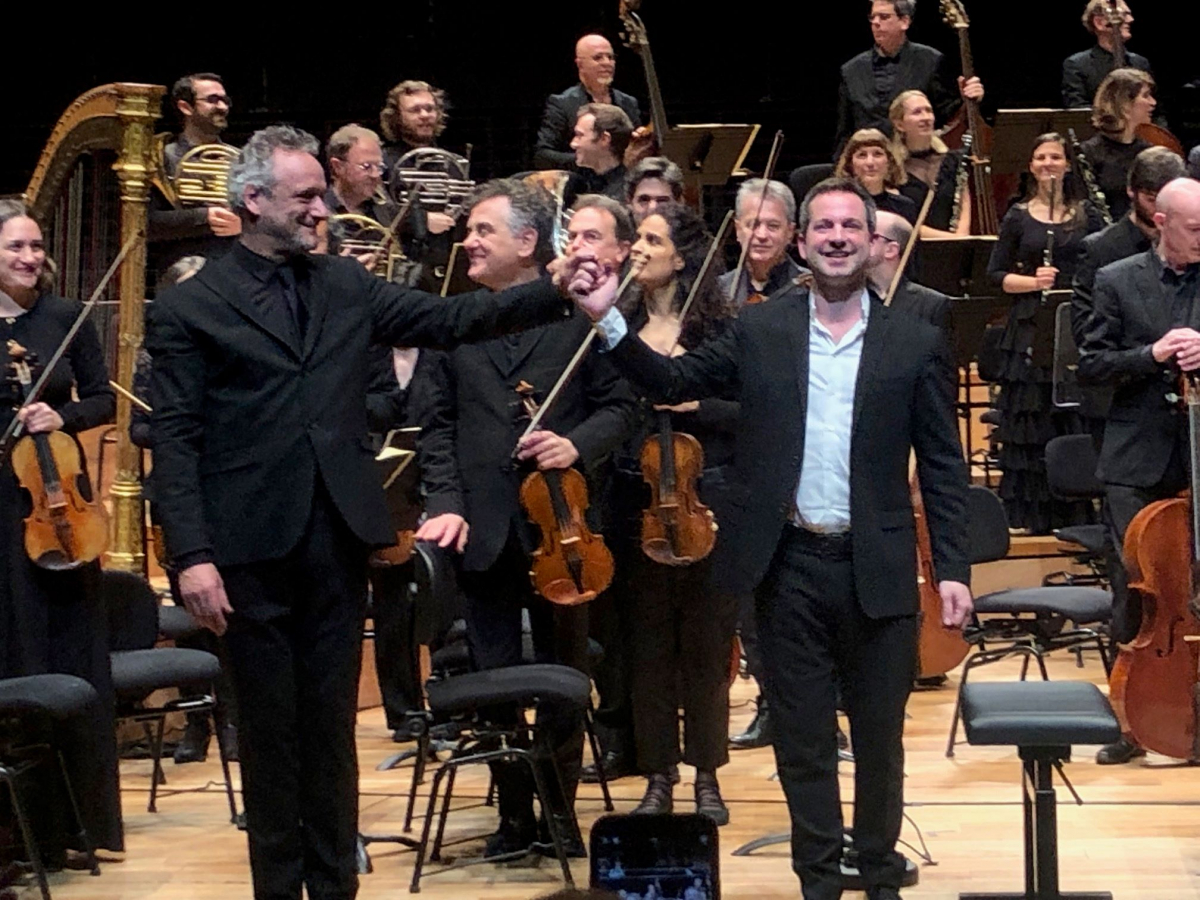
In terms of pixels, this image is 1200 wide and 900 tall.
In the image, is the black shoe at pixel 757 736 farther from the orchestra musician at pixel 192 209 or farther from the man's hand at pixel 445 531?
the orchestra musician at pixel 192 209

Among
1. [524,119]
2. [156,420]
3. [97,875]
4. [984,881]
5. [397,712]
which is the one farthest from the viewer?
[524,119]

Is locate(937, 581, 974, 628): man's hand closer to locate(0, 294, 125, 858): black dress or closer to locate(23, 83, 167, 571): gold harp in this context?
locate(0, 294, 125, 858): black dress

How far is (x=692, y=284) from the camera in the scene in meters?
4.70

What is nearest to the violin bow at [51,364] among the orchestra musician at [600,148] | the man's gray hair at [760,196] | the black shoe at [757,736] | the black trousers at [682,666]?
the black trousers at [682,666]

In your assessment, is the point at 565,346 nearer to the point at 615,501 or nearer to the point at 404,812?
the point at 615,501

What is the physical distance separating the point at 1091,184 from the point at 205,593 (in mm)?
5168

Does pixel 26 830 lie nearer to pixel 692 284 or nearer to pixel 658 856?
pixel 658 856

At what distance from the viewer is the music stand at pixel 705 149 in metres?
7.21

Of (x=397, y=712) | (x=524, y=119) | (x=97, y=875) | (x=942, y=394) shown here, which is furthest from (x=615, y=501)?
(x=524, y=119)

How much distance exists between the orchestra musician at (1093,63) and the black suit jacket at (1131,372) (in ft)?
11.6

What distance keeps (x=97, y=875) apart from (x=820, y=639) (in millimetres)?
1959

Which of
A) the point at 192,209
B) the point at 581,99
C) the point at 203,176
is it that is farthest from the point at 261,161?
the point at 581,99

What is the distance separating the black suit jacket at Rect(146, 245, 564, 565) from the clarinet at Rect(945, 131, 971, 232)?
15.9 ft

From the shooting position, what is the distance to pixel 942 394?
3.75m
